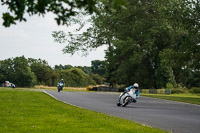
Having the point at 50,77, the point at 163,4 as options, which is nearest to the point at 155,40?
the point at 163,4

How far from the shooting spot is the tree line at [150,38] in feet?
119

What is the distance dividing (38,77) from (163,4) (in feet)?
250

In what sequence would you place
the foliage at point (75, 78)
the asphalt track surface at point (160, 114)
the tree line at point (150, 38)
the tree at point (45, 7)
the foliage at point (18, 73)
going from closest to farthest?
the tree at point (45, 7) → the asphalt track surface at point (160, 114) → the tree line at point (150, 38) → the foliage at point (18, 73) → the foliage at point (75, 78)

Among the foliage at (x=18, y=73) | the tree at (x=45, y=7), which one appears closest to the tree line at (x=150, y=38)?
the tree at (x=45, y=7)

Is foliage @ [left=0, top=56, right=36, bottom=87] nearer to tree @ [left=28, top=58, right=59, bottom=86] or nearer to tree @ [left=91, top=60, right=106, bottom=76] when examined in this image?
tree @ [left=28, top=58, right=59, bottom=86]

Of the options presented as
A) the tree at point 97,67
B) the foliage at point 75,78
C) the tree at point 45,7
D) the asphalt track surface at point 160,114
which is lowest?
the asphalt track surface at point 160,114

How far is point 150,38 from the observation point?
52250mm

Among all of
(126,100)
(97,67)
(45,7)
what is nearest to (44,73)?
(97,67)

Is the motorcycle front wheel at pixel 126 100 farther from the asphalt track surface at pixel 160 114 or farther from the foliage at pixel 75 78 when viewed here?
the foliage at pixel 75 78

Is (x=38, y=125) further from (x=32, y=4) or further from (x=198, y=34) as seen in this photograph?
(x=198, y=34)

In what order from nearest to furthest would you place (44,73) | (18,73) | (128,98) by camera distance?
1. (128,98)
2. (18,73)
3. (44,73)

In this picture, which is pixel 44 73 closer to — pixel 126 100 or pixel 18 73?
pixel 18 73

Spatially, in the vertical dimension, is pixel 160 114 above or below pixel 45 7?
below

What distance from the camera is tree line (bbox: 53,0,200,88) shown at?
119 feet
